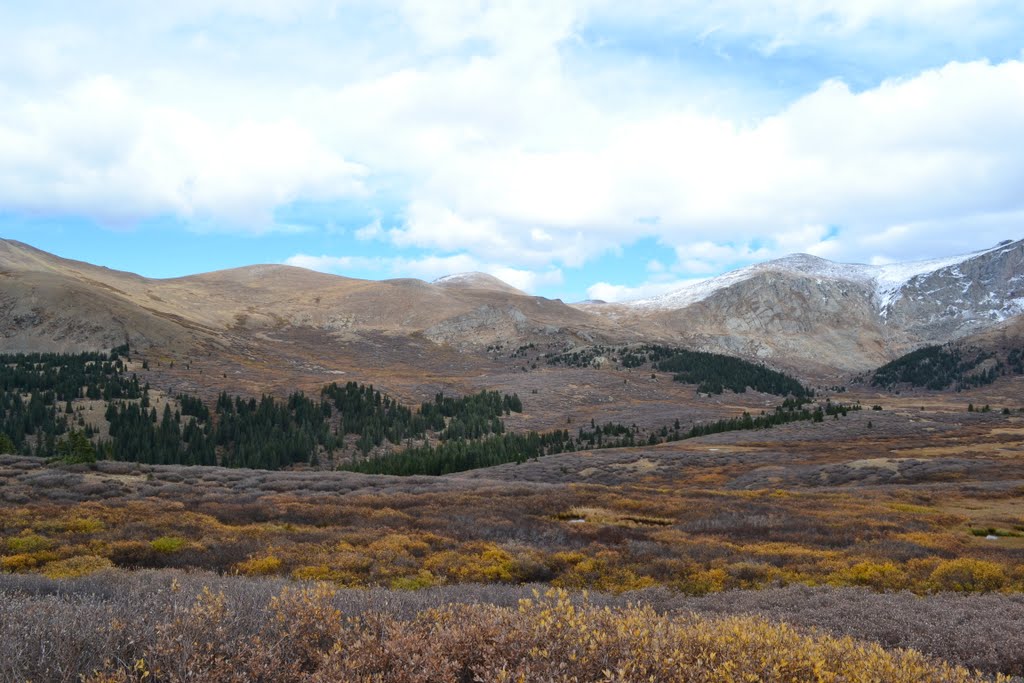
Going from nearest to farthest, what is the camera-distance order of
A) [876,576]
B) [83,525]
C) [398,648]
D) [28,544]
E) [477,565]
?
[398,648] < [876,576] < [477,565] < [28,544] < [83,525]

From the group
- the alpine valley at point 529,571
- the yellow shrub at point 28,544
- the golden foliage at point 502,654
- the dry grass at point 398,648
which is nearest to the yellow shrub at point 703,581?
the alpine valley at point 529,571

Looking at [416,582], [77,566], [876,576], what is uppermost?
[77,566]

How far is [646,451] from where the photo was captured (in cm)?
8212

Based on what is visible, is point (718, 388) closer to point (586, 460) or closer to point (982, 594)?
point (586, 460)

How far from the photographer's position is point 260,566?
1511cm

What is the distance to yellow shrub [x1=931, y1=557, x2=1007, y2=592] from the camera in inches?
563

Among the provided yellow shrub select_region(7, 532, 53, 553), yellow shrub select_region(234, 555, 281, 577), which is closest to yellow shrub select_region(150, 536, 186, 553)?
yellow shrub select_region(7, 532, 53, 553)

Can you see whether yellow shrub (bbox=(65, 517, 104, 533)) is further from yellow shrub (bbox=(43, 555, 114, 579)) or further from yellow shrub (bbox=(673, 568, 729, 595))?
yellow shrub (bbox=(673, 568, 729, 595))

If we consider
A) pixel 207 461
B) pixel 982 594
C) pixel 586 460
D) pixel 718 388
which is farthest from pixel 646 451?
pixel 718 388

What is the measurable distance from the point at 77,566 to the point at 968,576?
2323cm

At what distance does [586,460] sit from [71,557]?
67033 millimetres

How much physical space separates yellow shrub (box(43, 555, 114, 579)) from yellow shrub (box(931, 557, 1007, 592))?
21106 millimetres

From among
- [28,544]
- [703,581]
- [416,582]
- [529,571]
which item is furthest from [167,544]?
[703,581]

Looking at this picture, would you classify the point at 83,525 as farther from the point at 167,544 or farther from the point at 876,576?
the point at 876,576
